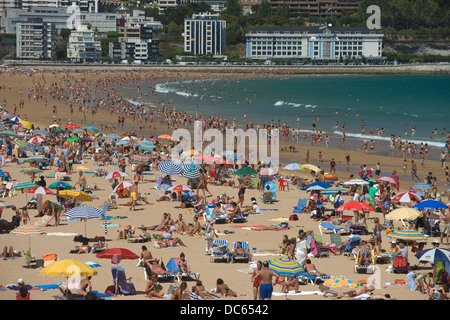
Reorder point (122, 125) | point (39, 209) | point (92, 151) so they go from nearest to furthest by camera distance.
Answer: point (39, 209) → point (92, 151) → point (122, 125)

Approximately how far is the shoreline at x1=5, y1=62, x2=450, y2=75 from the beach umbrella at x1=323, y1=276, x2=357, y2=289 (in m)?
121

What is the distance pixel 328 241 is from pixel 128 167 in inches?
494

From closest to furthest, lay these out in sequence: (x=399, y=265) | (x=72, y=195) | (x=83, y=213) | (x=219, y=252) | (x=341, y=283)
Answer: (x=341, y=283) → (x=399, y=265) → (x=219, y=252) → (x=83, y=213) → (x=72, y=195)

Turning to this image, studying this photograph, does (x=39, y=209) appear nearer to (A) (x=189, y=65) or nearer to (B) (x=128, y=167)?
(B) (x=128, y=167)

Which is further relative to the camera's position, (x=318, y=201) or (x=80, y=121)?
(x=80, y=121)

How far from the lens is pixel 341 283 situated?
40.4 feet

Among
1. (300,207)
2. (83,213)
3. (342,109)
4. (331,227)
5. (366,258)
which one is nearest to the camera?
(366,258)

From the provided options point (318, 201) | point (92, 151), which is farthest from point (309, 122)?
point (318, 201)

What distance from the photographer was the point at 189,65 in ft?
472

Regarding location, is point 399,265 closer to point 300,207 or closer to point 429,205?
point 429,205

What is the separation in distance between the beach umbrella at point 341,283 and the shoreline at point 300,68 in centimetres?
12113

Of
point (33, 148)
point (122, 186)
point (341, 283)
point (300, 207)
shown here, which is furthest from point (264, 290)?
point (33, 148)

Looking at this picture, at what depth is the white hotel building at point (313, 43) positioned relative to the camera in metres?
163

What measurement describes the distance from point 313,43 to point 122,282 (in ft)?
516
